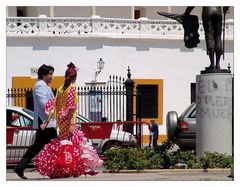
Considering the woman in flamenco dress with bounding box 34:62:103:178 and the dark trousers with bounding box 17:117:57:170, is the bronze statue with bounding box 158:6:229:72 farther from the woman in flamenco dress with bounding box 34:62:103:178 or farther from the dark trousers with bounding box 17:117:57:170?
the dark trousers with bounding box 17:117:57:170

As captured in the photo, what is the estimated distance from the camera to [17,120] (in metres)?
19.3

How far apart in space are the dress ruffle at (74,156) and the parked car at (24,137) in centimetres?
533

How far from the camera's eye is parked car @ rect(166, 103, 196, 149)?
16625 millimetres

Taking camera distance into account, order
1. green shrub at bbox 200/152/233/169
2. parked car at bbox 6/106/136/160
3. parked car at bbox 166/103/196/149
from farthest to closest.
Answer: parked car at bbox 6/106/136/160 → parked car at bbox 166/103/196/149 → green shrub at bbox 200/152/233/169

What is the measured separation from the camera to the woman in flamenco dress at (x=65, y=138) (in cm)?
1200

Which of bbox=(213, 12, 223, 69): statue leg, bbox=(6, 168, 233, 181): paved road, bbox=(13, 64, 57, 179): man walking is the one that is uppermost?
bbox=(213, 12, 223, 69): statue leg

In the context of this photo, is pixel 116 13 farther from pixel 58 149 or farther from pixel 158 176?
pixel 58 149

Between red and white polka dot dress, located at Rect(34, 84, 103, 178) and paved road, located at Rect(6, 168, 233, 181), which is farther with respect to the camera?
paved road, located at Rect(6, 168, 233, 181)

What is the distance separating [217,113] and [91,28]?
64.2 feet

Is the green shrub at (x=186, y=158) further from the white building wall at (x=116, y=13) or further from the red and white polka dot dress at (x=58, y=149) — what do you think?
the white building wall at (x=116, y=13)

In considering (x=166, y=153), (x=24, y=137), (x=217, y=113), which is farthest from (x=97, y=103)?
(x=217, y=113)

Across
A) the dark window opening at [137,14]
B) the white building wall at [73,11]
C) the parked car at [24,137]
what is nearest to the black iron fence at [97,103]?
the white building wall at [73,11]

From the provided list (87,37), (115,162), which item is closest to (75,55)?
(87,37)

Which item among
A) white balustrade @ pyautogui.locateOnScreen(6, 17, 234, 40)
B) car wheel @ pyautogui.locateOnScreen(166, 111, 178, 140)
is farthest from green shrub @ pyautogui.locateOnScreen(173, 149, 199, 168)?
white balustrade @ pyautogui.locateOnScreen(6, 17, 234, 40)
